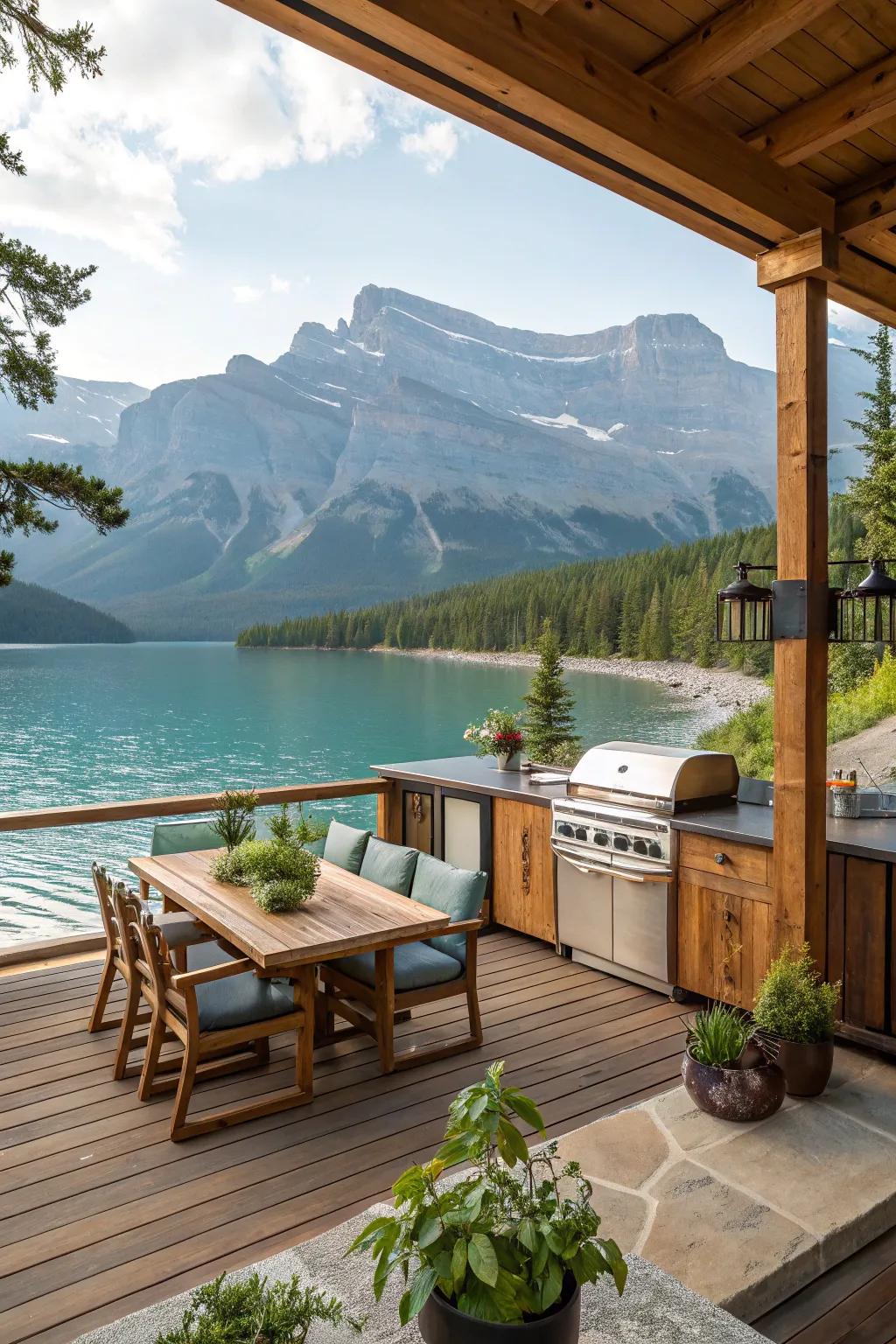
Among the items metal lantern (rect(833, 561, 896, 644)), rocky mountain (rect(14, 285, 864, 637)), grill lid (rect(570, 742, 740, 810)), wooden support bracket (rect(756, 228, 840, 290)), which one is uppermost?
rocky mountain (rect(14, 285, 864, 637))

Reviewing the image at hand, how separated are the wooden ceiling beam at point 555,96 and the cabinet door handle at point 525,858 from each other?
303 centimetres

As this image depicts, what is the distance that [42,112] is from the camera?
50.5ft

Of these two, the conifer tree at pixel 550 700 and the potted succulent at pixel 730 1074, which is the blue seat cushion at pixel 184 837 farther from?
the conifer tree at pixel 550 700

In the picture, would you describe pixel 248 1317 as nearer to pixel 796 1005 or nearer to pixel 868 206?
pixel 796 1005

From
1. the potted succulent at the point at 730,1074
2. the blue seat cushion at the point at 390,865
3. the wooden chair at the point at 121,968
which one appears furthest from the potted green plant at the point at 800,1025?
the wooden chair at the point at 121,968

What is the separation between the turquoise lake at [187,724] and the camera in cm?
Answer: 2016

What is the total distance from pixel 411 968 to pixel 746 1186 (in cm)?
142

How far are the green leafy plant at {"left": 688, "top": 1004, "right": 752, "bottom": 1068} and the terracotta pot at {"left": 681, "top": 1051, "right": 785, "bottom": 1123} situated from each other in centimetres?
3

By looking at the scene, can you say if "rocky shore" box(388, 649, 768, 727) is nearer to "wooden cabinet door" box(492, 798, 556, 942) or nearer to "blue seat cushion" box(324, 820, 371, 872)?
"wooden cabinet door" box(492, 798, 556, 942)

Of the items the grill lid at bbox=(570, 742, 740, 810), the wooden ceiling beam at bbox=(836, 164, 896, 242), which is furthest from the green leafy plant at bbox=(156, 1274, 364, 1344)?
the wooden ceiling beam at bbox=(836, 164, 896, 242)

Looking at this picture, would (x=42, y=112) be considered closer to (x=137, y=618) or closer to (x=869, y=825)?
(x=869, y=825)

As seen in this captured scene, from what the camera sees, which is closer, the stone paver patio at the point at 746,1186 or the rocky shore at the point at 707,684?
the stone paver patio at the point at 746,1186

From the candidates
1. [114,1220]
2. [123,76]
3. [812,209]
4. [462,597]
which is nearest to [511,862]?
[114,1220]

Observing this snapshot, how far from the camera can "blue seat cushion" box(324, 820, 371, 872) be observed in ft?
13.7
